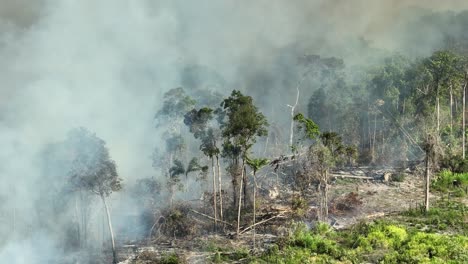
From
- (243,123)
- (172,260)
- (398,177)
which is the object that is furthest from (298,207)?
(398,177)

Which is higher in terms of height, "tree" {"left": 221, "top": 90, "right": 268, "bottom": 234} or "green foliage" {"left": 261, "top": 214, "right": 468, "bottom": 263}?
"tree" {"left": 221, "top": 90, "right": 268, "bottom": 234}

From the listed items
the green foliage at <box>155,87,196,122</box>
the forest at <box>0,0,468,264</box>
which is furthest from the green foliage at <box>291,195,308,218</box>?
the green foliage at <box>155,87,196,122</box>

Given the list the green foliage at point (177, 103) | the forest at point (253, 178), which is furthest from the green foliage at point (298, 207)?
the green foliage at point (177, 103)

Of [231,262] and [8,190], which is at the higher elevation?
[8,190]

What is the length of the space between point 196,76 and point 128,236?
50.0 meters

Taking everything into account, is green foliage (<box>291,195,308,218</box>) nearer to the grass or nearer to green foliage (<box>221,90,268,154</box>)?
the grass

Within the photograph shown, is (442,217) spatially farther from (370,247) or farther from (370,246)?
(370,247)

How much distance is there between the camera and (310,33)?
345ft

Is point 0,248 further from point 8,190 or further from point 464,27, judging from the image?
point 464,27

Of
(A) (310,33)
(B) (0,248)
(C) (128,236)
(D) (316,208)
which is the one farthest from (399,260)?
(A) (310,33)

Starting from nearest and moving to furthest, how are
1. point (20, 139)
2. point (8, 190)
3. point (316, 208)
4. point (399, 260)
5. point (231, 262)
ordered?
point (399, 260) → point (231, 262) → point (316, 208) → point (8, 190) → point (20, 139)

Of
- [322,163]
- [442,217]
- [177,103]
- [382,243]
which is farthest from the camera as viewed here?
[177,103]

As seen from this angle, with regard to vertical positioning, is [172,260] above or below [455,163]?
below

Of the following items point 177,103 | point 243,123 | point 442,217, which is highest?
point 177,103
